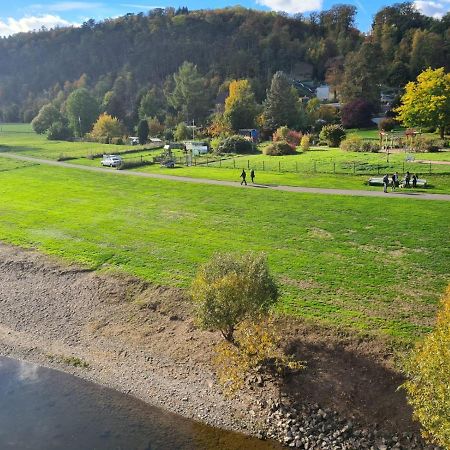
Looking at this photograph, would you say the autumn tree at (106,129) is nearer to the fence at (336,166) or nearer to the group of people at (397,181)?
the fence at (336,166)

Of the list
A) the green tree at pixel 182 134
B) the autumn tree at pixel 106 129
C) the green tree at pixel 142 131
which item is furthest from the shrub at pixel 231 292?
the autumn tree at pixel 106 129

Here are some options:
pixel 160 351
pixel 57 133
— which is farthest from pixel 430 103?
pixel 57 133

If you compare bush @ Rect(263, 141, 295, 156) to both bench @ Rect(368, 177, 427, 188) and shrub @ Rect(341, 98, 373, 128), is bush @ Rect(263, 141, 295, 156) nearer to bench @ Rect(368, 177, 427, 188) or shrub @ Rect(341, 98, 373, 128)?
bench @ Rect(368, 177, 427, 188)

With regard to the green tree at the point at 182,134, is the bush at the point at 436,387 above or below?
below

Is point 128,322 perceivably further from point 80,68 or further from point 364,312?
point 80,68

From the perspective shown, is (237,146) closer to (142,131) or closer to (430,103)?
(430,103)
